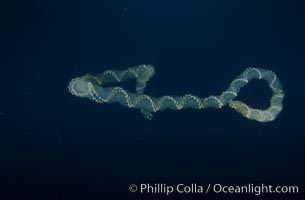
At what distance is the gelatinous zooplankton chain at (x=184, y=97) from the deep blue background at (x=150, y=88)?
6 cm

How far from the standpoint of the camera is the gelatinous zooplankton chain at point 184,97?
700 cm

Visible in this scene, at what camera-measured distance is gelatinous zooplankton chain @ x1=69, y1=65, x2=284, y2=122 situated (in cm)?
700

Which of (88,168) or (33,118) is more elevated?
(33,118)

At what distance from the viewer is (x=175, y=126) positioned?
7.06 m

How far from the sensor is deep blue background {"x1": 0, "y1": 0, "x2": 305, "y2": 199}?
7.02 m

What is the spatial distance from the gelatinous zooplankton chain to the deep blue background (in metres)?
0.06

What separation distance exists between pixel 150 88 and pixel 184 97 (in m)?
0.38

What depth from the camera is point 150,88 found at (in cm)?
704

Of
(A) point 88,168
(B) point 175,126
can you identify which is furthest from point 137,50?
(A) point 88,168

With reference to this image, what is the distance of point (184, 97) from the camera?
704cm

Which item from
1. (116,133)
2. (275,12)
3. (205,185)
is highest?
(275,12)

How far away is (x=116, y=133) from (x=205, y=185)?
111 cm

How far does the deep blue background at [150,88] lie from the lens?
276 inches

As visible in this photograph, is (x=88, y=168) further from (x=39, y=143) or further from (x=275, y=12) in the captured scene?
(x=275, y=12)
